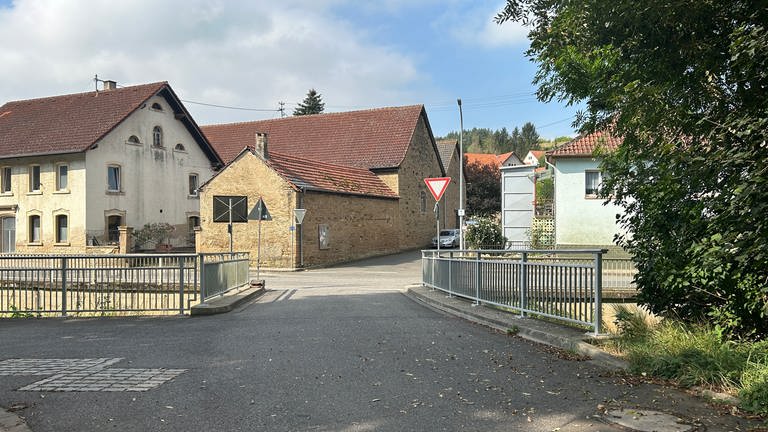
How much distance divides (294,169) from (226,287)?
52.3 feet

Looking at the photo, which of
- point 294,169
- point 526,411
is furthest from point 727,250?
point 294,169

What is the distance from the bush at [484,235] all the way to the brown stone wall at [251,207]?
827cm

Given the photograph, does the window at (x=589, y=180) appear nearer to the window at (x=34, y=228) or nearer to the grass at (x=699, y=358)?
the grass at (x=699, y=358)

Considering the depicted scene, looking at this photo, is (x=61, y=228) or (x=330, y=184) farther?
(x=61, y=228)

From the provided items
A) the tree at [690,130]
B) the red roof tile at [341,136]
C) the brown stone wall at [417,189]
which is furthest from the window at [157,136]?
the tree at [690,130]

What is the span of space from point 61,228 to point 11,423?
3125 centimetres

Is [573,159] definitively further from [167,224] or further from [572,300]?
[167,224]

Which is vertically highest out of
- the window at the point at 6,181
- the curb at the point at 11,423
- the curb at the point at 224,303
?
the window at the point at 6,181

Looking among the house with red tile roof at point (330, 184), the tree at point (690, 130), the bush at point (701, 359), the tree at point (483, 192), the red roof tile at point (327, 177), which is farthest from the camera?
the tree at point (483, 192)

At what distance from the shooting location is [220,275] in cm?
1291

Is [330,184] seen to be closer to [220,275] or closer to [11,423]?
[220,275]

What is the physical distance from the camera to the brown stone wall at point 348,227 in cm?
2800

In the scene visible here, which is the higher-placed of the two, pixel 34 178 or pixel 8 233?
pixel 34 178

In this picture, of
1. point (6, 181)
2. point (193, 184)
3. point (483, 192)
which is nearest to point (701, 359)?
point (193, 184)
